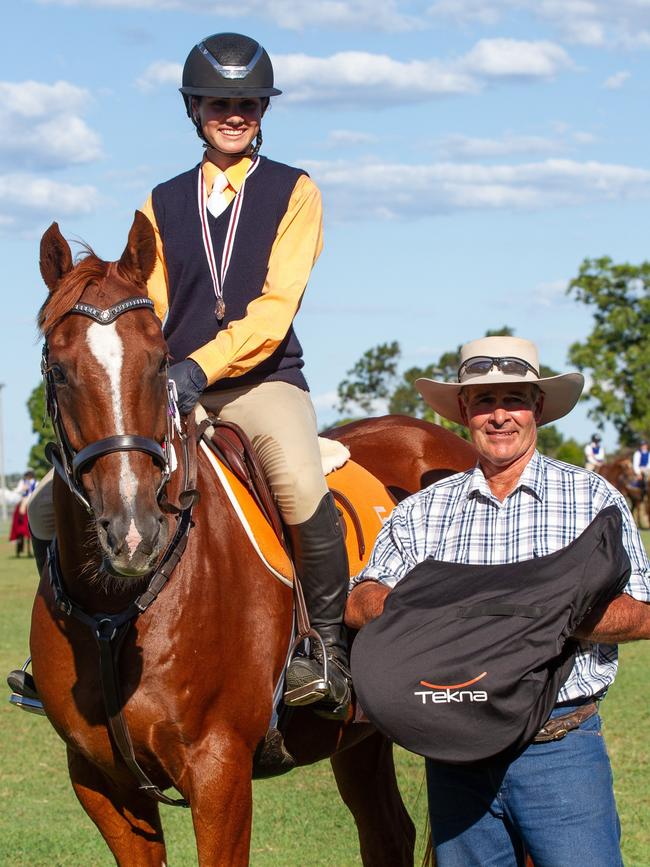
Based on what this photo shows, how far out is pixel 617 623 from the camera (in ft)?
11.4

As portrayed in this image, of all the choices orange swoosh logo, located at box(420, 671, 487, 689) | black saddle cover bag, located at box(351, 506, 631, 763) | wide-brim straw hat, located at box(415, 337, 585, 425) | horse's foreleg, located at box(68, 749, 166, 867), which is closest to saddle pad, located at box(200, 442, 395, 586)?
wide-brim straw hat, located at box(415, 337, 585, 425)

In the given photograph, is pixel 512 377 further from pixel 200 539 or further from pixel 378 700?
pixel 200 539

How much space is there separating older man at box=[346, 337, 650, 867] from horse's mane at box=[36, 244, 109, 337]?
4.24 feet

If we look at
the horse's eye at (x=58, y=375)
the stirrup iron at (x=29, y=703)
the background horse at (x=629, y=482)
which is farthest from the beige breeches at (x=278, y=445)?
the background horse at (x=629, y=482)

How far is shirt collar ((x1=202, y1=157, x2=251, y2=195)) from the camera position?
16.7ft

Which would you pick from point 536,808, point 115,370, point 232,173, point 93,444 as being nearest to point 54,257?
point 115,370

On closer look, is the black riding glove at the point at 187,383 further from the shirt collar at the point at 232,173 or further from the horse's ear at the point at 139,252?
the shirt collar at the point at 232,173

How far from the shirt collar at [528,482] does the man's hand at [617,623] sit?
414 millimetres

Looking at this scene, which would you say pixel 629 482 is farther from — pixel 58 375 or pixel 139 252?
pixel 58 375

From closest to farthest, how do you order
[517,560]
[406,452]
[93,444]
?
[517,560], [93,444], [406,452]

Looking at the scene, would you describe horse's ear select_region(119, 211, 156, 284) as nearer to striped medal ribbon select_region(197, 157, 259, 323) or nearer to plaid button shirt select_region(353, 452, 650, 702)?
striped medal ribbon select_region(197, 157, 259, 323)

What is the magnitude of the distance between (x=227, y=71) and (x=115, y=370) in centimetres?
166

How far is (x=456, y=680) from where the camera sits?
136 inches

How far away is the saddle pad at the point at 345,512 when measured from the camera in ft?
15.7
